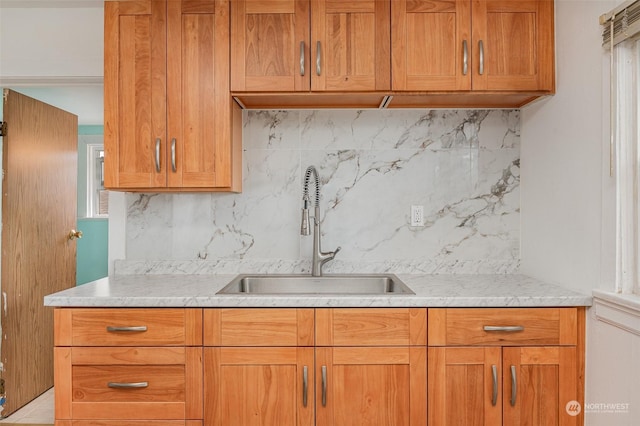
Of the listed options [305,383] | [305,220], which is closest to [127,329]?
[305,383]

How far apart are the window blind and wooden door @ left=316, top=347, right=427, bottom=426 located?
1312 millimetres

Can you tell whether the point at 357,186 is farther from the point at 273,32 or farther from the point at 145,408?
the point at 145,408

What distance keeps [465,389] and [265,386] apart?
778mm

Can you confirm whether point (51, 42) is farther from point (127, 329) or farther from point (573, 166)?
point (573, 166)

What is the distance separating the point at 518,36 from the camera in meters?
1.84

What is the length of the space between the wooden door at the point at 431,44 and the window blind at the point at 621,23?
505 mm

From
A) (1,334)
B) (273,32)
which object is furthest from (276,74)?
(1,334)

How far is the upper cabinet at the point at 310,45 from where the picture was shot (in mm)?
1851

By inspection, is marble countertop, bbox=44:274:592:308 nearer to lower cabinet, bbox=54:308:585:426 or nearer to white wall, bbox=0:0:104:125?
lower cabinet, bbox=54:308:585:426

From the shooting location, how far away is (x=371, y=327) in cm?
160

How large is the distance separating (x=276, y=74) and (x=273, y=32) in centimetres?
19

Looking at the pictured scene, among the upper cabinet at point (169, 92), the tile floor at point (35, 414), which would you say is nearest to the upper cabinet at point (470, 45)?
the upper cabinet at point (169, 92)

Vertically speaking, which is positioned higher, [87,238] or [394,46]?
[394,46]

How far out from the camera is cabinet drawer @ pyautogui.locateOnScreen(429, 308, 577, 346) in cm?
160
